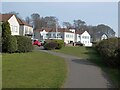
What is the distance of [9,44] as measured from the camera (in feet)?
101

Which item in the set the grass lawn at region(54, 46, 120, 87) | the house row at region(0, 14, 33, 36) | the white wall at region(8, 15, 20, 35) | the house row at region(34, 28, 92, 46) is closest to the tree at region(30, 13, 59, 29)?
the house row at region(34, 28, 92, 46)

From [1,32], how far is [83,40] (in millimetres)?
90390

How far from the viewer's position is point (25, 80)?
41.7ft

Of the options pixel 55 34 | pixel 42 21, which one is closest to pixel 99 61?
pixel 55 34

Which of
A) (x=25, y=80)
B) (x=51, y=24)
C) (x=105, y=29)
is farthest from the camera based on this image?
(x=105, y=29)

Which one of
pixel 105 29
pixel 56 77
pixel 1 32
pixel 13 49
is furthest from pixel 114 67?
pixel 105 29

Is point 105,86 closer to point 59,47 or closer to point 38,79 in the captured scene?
point 38,79

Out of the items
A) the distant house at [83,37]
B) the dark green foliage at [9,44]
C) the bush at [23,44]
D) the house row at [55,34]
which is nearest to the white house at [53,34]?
the house row at [55,34]

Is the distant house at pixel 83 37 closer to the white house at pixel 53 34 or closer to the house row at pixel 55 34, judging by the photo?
the house row at pixel 55 34

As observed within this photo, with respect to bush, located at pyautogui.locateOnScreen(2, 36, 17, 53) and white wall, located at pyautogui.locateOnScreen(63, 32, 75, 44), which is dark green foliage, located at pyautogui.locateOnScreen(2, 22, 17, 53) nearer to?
bush, located at pyautogui.locateOnScreen(2, 36, 17, 53)

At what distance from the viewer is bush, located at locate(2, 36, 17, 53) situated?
30688 millimetres

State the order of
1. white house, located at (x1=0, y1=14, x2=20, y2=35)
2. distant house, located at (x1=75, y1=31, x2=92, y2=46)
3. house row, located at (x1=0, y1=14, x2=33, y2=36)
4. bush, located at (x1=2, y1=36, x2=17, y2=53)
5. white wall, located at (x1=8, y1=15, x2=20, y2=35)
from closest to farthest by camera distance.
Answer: bush, located at (x1=2, y1=36, x2=17, y2=53) < house row, located at (x1=0, y1=14, x2=33, y2=36) < white house, located at (x1=0, y1=14, x2=20, y2=35) < white wall, located at (x1=8, y1=15, x2=20, y2=35) < distant house, located at (x1=75, y1=31, x2=92, y2=46)

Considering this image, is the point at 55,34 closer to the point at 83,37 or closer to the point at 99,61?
the point at 83,37

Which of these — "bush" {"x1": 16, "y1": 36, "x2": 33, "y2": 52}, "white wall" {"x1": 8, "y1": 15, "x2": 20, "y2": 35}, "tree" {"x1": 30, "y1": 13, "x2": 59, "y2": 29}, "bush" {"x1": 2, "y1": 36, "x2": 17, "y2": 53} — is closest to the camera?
"bush" {"x1": 2, "y1": 36, "x2": 17, "y2": 53}
